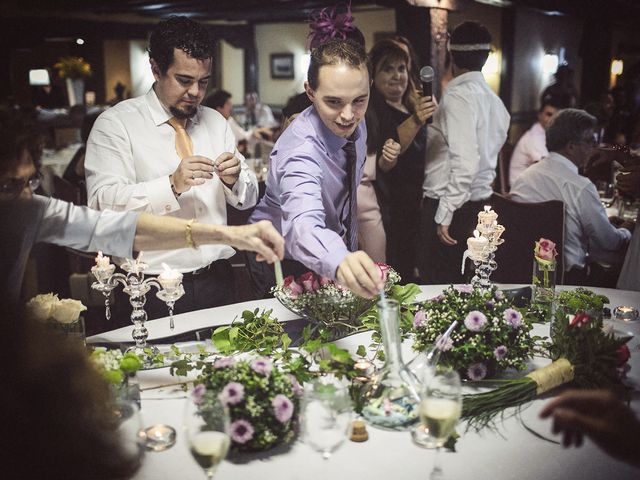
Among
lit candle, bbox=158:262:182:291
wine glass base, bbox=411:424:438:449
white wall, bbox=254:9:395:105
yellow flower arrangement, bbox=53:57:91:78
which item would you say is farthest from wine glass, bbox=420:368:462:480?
white wall, bbox=254:9:395:105

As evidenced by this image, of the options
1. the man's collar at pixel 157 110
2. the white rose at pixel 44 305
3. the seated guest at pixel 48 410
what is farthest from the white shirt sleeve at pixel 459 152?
the seated guest at pixel 48 410

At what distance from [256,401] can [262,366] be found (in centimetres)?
8

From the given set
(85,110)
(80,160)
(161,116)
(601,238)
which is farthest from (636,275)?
(85,110)

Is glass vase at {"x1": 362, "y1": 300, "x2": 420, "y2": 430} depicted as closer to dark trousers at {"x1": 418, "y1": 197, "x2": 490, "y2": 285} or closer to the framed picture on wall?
dark trousers at {"x1": 418, "y1": 197, "x2": 490, "y2": 285}

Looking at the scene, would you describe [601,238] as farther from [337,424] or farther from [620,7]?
[620,7]

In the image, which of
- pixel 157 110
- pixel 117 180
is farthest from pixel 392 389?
pixel 157 110

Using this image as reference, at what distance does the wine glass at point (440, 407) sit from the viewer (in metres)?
1.26

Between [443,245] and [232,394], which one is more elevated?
[232,394]

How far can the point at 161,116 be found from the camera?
2422mm

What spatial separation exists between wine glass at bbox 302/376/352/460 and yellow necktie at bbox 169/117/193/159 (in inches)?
57.4

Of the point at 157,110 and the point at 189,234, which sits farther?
the point at 157,110

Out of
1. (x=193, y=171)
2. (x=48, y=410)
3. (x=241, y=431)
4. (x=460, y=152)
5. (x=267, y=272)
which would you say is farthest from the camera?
(x=460, y=152)

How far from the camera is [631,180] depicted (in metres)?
3.06

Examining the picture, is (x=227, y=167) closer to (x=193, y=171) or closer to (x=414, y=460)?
(x=193, y=171)
